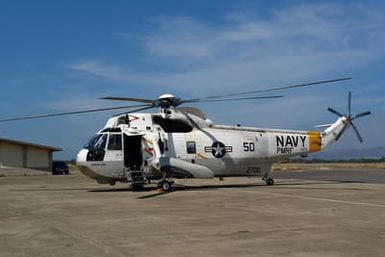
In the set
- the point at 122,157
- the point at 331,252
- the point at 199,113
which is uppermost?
the point at 199,113

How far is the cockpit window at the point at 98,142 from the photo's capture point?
2577cm

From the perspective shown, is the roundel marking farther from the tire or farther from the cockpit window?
A: the cockpit window

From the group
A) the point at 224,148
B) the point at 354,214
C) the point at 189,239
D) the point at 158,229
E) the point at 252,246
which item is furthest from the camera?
the point at 224,148

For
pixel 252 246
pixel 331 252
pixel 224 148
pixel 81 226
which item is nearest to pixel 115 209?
pixel 81 226

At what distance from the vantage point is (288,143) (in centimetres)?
2945

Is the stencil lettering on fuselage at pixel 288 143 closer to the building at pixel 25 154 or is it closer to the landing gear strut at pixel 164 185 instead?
the landing gear strut at pixel 164 185

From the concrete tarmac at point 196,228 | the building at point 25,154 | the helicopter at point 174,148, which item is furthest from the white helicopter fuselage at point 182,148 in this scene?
the building at point 25,154

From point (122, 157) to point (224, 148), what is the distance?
17.7ft

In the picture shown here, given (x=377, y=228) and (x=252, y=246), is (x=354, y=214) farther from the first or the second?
(x=252, y=246)

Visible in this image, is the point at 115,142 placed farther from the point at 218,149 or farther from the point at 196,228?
the point at 196,228

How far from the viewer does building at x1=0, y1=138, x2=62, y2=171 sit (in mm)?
60438

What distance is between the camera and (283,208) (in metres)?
16.3

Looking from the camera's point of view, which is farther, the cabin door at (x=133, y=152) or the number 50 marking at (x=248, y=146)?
the number 50 marking at (x=248, y=146)

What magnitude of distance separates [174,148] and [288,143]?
21.9 ft
